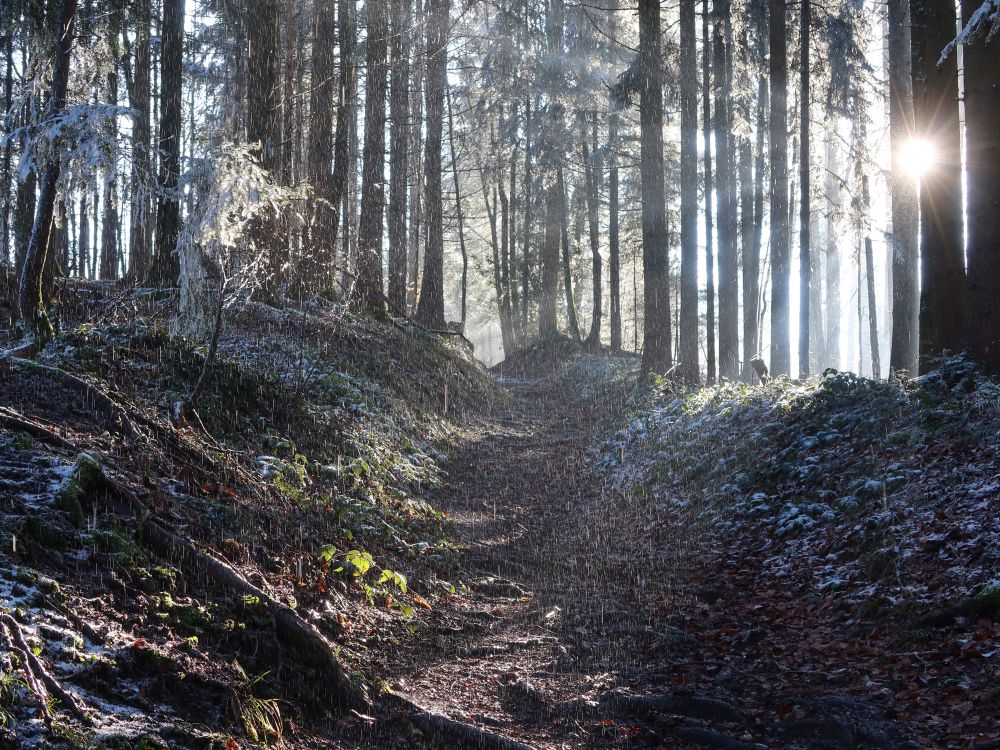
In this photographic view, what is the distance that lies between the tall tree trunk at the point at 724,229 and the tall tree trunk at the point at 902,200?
13.2 ft

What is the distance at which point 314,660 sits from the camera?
14.6 ft

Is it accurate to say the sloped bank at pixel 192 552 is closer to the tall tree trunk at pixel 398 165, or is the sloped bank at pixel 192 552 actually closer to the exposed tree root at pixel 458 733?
the exposed tree root at pixel 458 733

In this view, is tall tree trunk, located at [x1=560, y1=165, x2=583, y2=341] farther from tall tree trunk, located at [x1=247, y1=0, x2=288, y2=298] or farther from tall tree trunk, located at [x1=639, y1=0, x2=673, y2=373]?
tall tree trunk, located at [x1=247, y1=0, x2=288, y2=298]

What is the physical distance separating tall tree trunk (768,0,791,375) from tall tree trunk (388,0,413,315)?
30.9ft

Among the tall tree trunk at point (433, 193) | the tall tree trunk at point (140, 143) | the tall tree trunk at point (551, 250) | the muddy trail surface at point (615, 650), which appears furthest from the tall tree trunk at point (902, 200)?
the tall tree trunk at point (140, 143)

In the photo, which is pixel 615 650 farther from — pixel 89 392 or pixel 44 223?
pixel 44 223

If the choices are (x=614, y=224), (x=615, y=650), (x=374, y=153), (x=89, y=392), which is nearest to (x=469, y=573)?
(x=615, y=650)

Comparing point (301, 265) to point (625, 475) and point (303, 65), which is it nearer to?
point (625, 475)

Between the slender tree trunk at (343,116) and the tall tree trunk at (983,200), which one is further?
the slender tree trunk at (343,116)

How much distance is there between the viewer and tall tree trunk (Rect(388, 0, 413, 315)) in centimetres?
1906

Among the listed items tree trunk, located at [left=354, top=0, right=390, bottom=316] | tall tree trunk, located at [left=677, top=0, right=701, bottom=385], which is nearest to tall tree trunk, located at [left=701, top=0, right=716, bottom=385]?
tall tree trunk, located at [left=677, top=0, right=701, bottom=385]

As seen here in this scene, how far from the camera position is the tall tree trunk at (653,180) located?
51.1ft

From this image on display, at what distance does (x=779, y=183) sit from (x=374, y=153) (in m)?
10.6

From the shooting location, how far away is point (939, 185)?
932 centimetres
